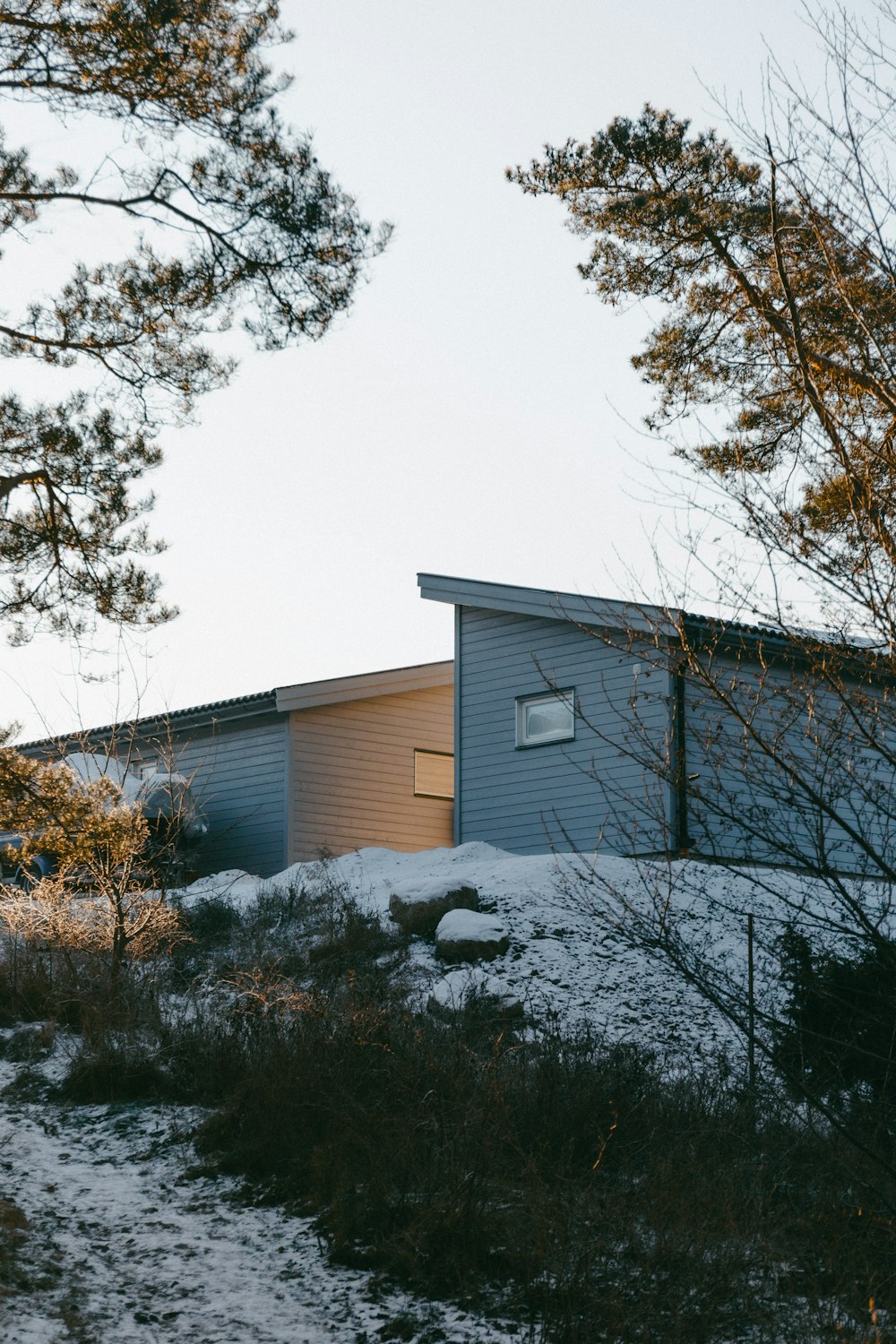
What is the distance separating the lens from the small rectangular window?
21391mm

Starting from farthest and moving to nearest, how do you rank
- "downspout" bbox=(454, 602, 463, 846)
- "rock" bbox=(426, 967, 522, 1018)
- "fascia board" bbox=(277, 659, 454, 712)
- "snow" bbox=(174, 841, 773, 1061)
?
"fascia board" bbox=(277, 659, 454, 712) → "downspout" bbox=(454, 602, 463, 846) → "snow" bbox=(174, 841, 773, 1061) → "rock" bbox=(426, 967, 522, 1018)

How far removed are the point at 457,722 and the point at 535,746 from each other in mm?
1661

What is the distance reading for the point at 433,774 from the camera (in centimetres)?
2164

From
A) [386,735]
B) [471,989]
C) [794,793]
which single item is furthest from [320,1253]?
[386,735]

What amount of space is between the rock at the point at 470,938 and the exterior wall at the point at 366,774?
745 cm

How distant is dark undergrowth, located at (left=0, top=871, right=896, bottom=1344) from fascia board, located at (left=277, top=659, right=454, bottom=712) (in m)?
9.57

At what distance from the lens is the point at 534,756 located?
16.8m

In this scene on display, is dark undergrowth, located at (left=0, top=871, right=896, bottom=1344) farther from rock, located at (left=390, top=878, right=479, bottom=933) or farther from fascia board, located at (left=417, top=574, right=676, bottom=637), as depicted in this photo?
fascia board, located at (left=417, top=574, right=676, bottom=637)

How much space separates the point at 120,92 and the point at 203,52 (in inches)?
25.6

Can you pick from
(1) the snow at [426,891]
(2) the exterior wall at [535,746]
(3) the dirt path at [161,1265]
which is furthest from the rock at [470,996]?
(2) the exterior wall at [535,746]

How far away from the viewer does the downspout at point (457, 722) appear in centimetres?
1769

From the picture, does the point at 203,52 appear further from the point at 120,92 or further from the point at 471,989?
the point at 471,989

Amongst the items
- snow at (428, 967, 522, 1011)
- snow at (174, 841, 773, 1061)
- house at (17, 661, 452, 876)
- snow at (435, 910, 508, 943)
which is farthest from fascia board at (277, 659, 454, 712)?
snow at (428, 967, 522, 1011)

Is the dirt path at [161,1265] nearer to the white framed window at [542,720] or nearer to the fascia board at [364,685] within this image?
the white framed window at [542,720]
